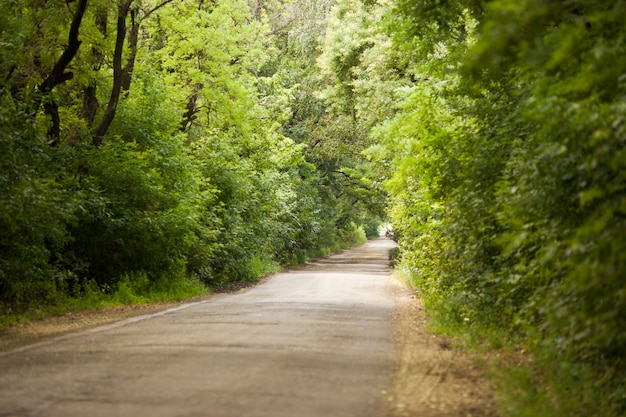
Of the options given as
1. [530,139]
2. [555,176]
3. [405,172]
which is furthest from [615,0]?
[405,172]

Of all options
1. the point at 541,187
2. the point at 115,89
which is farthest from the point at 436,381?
the point at 115,89

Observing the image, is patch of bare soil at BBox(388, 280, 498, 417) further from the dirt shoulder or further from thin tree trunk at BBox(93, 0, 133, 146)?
thin tree trunk at BBox(93, 0, 133, 146)

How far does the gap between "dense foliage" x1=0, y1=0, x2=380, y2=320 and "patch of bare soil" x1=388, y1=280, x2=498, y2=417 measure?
23.0 feet

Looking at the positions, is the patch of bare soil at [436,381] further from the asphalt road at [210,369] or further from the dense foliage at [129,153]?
the dense foliage at [129,153]

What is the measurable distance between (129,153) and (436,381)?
501 inches

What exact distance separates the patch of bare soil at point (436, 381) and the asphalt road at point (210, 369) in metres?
0.20

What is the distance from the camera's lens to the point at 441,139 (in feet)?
48.1

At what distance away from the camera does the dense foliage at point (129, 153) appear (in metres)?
14.2

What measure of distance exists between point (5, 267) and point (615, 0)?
11381 millimetres

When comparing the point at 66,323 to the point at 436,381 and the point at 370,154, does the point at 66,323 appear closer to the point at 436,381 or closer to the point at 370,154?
the point at 436,381

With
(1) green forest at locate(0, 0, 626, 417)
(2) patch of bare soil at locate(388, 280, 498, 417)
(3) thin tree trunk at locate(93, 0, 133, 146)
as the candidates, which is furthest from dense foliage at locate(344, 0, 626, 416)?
(3) thin tree trunk at locate(93, 0, 133, 146)

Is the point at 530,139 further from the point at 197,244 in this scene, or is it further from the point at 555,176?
the point at 197,244

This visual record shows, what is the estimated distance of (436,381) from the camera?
8141 mm

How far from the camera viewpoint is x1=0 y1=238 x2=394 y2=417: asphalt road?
264 inches
